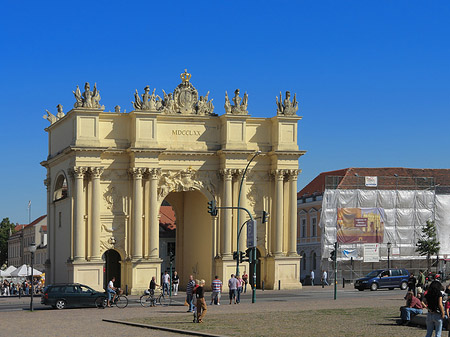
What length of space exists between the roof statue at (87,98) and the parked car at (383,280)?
70.5 feet

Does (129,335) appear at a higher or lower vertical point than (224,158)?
lower

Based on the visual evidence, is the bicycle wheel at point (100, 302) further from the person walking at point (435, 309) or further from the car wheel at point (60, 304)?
the person walking at point (435, 309)

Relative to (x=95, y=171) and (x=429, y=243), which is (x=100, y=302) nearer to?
(x=95, y=171)

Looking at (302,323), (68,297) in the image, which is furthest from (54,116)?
(302,323)

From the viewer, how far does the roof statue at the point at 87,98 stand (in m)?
59.1

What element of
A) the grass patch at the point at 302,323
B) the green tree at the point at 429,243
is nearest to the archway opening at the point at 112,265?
the grass patch at the point at 302,323

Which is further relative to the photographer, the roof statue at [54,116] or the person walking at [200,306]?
the roof statue at [54,116]

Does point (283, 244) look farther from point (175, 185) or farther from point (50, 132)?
point (50, 132)

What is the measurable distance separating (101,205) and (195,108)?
30.5ft

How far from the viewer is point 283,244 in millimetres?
64188

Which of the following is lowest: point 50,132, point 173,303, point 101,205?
point 173,303

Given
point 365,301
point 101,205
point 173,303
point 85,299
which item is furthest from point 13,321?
point 101,205

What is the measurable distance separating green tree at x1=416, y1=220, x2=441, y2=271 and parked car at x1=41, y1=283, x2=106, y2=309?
42.3 meters

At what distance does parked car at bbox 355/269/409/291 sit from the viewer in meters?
63.2
